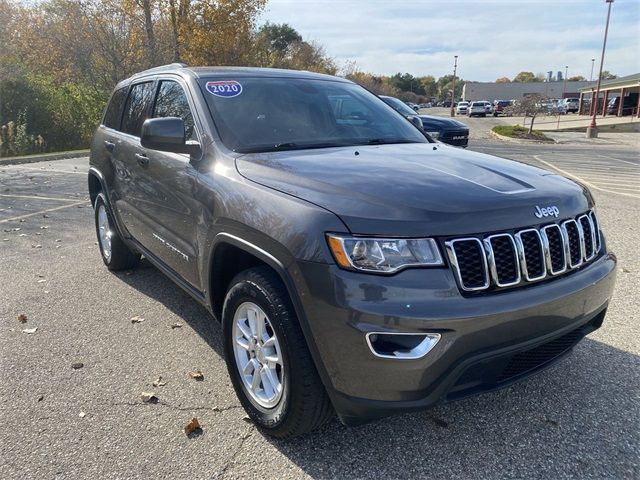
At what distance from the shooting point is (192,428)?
2.74 m

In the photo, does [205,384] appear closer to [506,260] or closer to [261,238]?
[261,238]

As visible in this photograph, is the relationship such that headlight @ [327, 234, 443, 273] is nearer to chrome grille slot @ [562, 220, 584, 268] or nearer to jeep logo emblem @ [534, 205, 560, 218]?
jeep logo emblem @ [534, 205, 560, 218]

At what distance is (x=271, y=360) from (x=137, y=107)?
2.97 meters

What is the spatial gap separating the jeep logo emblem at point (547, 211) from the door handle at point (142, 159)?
276 cm

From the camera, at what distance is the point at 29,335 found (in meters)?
3.92

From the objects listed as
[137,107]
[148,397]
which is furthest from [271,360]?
[137,107]

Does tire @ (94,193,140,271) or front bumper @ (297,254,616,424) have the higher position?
front bumper @ (297,254,616,424)

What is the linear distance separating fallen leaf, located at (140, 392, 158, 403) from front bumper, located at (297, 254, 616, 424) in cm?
131

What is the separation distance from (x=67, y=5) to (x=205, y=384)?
25879 mm

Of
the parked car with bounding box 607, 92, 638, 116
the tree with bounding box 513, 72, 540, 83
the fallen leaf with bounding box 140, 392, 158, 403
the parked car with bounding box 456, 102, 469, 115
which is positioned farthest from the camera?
the tree with bounding box 513, 72, 540, 83

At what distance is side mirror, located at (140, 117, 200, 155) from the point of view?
10.1 feet

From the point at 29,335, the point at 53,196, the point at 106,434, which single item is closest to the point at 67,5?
the point at 53,196

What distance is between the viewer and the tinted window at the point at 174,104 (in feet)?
11.2

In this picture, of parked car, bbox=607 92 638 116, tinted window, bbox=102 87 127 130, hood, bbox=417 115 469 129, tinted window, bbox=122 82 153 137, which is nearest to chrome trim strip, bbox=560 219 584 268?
tinted window, bbox=122 82 153 137
